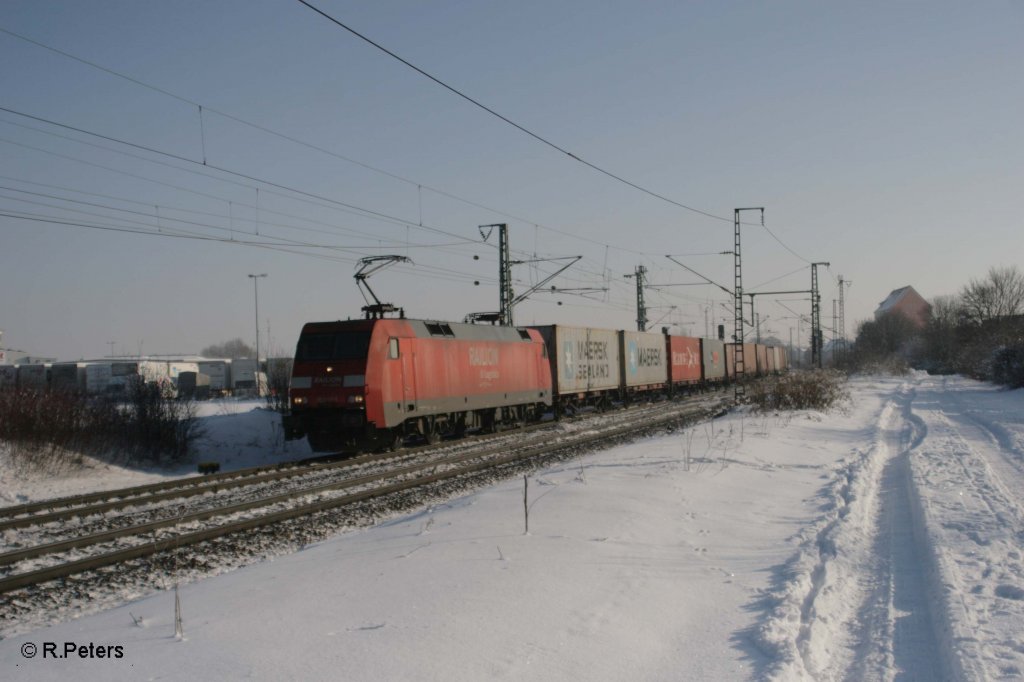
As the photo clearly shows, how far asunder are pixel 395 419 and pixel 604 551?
1097cm

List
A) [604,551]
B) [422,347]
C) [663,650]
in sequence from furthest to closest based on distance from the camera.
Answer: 1. [422,347]
2. [604,551]
3. [663,650]

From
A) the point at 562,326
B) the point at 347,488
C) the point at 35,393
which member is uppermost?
the point at 562,326

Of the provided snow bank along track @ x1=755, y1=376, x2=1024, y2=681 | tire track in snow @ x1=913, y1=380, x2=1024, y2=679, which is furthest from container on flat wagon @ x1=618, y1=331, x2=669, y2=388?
snow bank along track @ x1=755, y1=376, x2=1024, y2=681

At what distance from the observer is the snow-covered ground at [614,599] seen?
476cm

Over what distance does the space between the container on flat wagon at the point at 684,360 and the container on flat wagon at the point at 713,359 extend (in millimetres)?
1149

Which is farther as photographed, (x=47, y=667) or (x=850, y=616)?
(x=850, y=616)

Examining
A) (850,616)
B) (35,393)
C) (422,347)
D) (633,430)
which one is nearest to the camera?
(850,616)

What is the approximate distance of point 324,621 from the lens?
521 cm

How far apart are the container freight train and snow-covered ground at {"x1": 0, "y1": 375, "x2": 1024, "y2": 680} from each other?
687 cm

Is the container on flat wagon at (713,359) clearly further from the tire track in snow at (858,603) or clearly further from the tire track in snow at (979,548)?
the tire track in snow at (858,603)

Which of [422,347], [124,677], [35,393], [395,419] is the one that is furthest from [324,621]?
[35,393]

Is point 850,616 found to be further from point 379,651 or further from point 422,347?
point 422,347

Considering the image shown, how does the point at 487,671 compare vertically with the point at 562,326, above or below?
below

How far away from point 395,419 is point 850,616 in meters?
12.7
